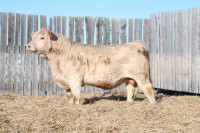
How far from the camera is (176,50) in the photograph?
381 inches

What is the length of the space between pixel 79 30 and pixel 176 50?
12.0ft

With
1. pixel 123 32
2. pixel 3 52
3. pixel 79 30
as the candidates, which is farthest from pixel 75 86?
pixel 123 32

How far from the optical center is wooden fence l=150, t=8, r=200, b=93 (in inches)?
359

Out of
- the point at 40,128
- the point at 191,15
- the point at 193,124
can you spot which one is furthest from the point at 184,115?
the point at 191,15

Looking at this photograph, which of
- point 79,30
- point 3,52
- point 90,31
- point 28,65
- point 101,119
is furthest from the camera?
point 90,31

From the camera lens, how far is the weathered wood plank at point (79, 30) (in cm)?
976

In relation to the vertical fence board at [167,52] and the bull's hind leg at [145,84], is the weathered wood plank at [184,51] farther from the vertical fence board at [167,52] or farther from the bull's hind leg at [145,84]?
the bull's hind leg at [145,84]

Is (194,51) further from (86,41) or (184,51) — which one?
(86,41)

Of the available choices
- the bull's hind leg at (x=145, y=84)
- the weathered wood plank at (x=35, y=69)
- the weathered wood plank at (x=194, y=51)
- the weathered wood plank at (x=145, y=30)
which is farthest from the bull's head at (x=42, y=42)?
the weathered wood plank at (x=194, y=51)

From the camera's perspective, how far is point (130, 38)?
10391 mm

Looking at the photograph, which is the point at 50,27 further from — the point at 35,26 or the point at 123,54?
the point at 123,54

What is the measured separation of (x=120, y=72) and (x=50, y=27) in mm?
3900

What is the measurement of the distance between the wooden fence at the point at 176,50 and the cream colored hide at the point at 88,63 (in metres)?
2.86

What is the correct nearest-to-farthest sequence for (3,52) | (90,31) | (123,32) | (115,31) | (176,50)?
(3,52) → (176,50) → (90,31) → (115,31) → (123,32)
